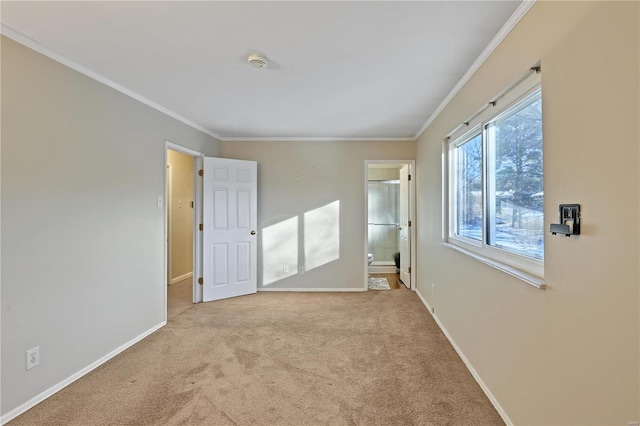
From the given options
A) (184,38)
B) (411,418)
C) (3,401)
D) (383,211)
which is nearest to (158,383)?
(3,401)

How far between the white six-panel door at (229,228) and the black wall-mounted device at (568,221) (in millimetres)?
3686

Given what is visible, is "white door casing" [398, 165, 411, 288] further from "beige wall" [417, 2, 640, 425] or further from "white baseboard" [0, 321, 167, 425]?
"white baseboard" [0, 321, 167, 425]

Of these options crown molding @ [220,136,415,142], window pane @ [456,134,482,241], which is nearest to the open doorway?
crown molding @ [220,136,415,142]

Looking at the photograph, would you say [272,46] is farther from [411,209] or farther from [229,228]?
[411,209]

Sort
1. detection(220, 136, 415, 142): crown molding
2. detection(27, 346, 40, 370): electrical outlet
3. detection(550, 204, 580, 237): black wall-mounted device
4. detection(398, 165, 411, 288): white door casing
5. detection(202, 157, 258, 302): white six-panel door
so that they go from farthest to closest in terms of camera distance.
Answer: detection(398, 165, 411, 288): white door casing, detection(220, 136, 415, 142): crown molding, detection(202, 157, 258, 302): white six-panel door, detection(27, 346, 40, 370): electrical outlet, detection(550, 204, 580, 237): black wall-mounted device

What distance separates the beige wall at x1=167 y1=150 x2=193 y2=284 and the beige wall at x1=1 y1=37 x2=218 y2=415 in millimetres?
2051

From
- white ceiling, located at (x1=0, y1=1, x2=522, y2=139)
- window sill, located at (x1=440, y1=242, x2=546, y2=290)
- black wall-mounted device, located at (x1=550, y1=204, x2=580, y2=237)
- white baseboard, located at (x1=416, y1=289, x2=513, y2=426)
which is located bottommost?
white baseboard, located at (x1=416, y1=289, x2=513, y2=426)

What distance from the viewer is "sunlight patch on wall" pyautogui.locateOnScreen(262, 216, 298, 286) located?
4.47 meters

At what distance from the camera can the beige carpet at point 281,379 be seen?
177 cm

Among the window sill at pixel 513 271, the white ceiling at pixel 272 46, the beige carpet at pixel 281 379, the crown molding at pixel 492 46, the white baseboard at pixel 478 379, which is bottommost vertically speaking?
the beige carpet at pixel 281 379

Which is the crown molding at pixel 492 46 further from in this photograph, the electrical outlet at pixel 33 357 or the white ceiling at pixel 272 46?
the electrical outlet at pixel 33 357

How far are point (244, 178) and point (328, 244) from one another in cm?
Answer: 162

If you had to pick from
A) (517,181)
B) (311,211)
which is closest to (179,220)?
(311,211)

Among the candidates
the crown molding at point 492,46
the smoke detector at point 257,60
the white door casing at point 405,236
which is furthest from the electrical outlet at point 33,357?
the white door casing at point 405,236
